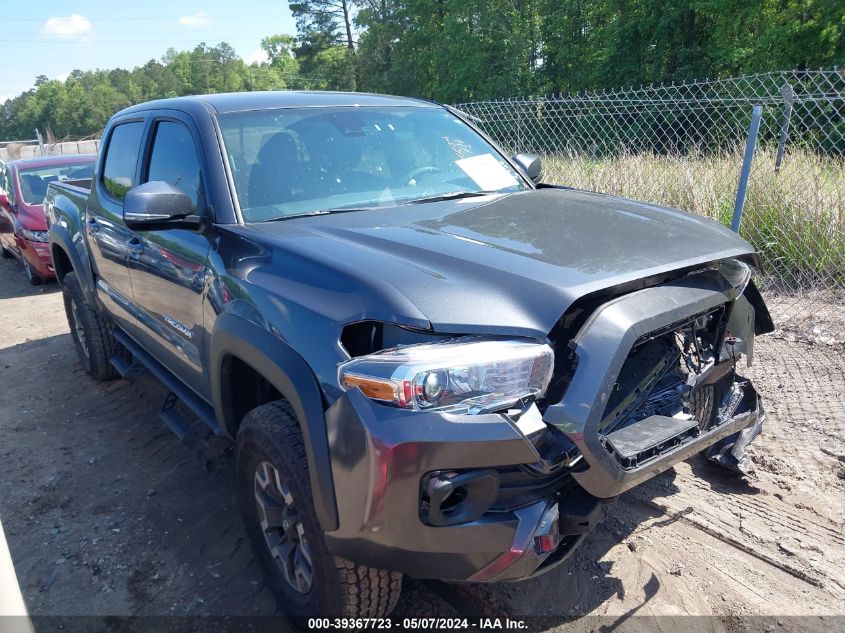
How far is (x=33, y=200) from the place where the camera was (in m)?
8.77

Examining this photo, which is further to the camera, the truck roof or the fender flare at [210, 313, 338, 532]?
the truck roof

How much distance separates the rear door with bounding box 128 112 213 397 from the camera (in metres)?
2.89

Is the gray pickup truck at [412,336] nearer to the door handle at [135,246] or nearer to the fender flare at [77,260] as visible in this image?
the door handle at [135,246]

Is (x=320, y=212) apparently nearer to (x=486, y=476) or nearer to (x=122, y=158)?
(x=486, y=476)

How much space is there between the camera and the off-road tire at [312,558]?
2.11 m

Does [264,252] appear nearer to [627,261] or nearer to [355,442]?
[355,442]

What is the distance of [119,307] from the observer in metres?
4.09

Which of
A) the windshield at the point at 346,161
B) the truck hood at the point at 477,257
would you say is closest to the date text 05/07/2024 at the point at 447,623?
the truck hood at the point at 477,257

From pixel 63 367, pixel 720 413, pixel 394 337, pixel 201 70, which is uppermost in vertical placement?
pixel 201 70

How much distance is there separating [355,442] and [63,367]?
4.82 meters

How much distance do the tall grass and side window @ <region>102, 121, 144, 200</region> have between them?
193 inches

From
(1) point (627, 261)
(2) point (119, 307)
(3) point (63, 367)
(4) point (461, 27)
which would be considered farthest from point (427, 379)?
(4) point (461, 27)

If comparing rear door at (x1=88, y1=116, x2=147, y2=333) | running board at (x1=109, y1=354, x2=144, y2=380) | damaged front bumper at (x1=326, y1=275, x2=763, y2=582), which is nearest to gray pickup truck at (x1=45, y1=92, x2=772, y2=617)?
damaged front bumper at (x1=326, y1=275, x2=763, y2=582)

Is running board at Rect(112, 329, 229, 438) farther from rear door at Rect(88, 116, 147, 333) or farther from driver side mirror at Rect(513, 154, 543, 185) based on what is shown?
driver side mirror at Rect(513, 154, 543, 185)
